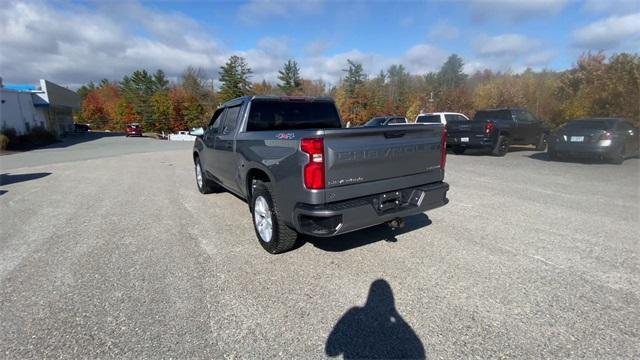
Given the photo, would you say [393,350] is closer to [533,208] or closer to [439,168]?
[439,168]

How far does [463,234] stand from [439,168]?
1.12 metres

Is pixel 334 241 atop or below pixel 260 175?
below

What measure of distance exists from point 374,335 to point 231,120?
4.05 metres

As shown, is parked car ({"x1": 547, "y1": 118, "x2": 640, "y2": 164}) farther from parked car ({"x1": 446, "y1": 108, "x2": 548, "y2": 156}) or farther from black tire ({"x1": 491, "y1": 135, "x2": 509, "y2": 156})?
parked car ({"x1": 446, "y1": 108, "x2": 548, "y2": 156})

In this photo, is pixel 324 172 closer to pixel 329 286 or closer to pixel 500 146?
pixel 329 286

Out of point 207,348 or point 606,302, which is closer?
point 207,348

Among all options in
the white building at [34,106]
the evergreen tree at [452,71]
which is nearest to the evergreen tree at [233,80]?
the white building at [34,106]

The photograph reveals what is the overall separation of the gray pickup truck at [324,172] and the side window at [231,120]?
0.54 feet

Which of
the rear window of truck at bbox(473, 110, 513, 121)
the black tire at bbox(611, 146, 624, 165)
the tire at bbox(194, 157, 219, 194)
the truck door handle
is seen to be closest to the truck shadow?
the truck door handle

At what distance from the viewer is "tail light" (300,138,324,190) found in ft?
9.70

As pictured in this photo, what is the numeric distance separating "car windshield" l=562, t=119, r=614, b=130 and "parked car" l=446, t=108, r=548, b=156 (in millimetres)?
2231

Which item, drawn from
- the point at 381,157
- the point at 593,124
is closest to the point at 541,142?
the point at 593,124

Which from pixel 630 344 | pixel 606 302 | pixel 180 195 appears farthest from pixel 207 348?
pixel 180 195

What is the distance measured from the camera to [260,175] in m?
4.06
